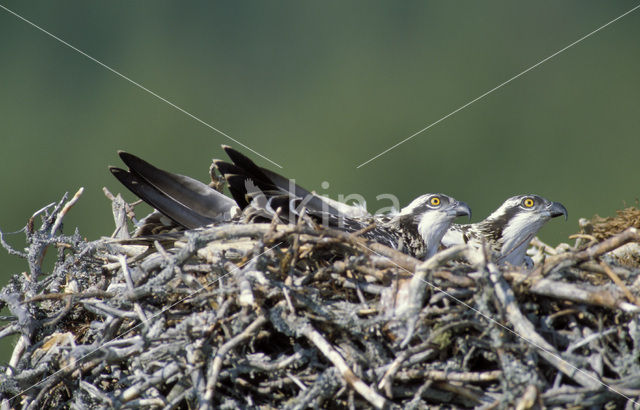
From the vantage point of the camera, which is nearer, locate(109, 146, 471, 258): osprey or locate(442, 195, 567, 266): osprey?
locate(109, 146, 471, 258): osprey

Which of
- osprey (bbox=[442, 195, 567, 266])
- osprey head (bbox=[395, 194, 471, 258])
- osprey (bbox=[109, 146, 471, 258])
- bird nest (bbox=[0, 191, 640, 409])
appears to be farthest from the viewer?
osprey (bbox=[442, 195, 567, 266])

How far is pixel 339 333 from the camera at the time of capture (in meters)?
2.58

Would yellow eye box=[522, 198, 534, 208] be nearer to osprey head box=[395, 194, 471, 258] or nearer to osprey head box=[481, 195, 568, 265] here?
osprey head box=[481, 195, 568, 265]

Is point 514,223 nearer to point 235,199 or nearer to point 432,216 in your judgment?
point 432,216

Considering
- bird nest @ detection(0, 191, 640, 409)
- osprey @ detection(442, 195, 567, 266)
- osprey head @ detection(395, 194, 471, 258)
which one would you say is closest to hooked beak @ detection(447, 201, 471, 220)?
osprey head @ detection(395, 194, 471, 258)

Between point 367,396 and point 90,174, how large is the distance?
27.9ft

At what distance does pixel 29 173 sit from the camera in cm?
1062

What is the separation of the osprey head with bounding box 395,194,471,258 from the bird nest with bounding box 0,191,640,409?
3.70 feet

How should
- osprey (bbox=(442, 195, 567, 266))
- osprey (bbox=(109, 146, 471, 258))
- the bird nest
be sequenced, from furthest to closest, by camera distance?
osprey (bbox=(442, 195, 567, 266)) → osprey (bbox=(109, 146, 471, 258)) → the bird nest

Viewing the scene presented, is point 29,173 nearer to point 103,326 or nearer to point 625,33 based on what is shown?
point 103,326

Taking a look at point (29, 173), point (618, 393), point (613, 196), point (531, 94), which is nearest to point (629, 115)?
point (531, 94)

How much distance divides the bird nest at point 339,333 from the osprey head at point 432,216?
44.4 inches

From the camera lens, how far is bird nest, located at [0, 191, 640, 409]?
240cm

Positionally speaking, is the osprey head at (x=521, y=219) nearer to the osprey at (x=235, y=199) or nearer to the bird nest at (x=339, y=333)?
the osprey at (x=235, y=199)
